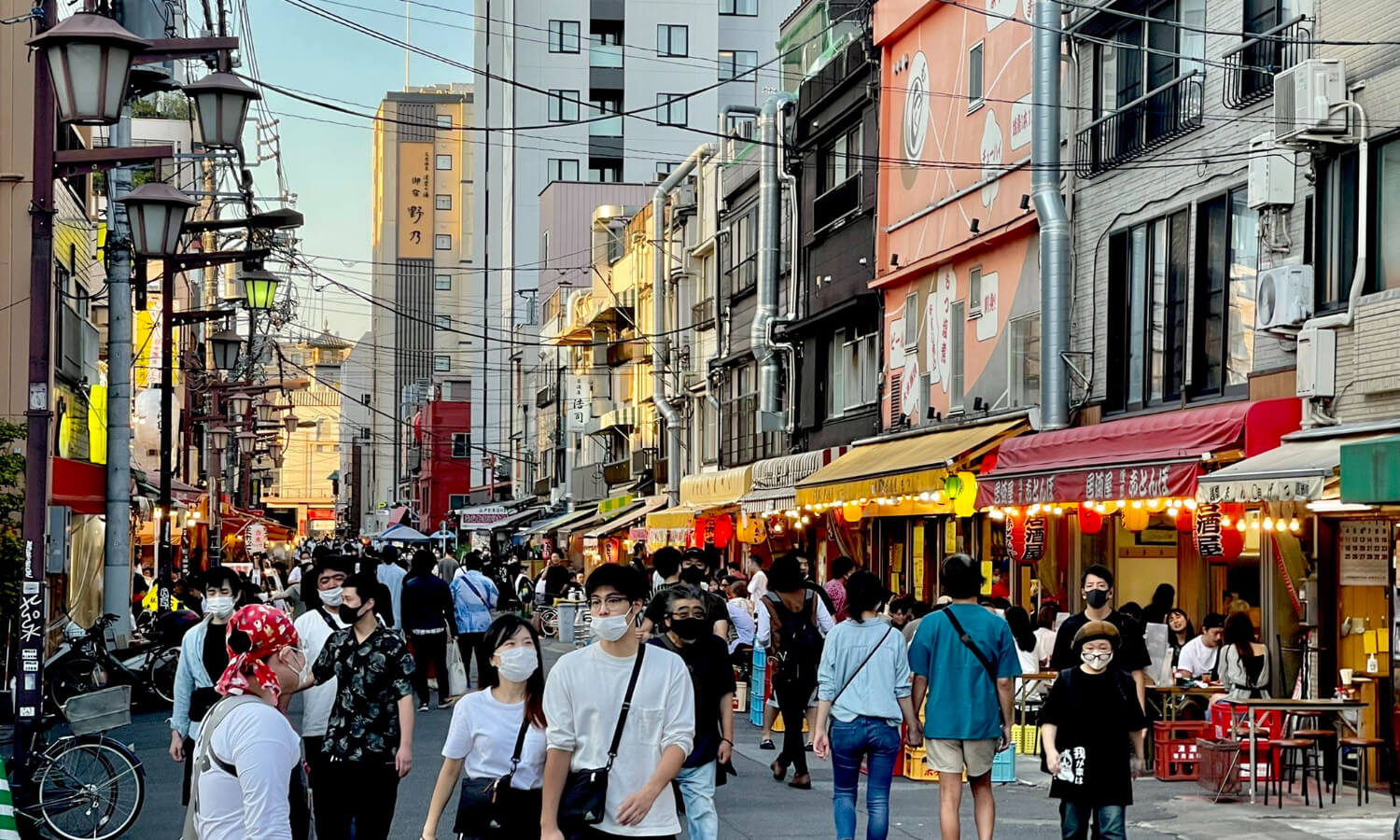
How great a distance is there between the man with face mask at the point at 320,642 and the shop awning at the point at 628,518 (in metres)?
37.1

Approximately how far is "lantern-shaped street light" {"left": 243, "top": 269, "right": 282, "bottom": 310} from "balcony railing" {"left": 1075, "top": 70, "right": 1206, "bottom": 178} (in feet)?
35.7

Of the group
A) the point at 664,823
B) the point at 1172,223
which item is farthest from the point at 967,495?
the point at 664,823

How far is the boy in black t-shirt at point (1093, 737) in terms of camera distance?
9.93 metres

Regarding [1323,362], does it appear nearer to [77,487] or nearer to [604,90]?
[77,487]

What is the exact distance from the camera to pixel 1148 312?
823 inches

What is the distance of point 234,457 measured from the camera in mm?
58562

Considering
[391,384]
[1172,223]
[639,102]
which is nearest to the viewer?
[1172,223]

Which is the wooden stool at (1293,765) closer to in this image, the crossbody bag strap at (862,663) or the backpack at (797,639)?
the backpack at (797,639)

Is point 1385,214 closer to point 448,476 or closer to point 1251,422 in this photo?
point 1251,422

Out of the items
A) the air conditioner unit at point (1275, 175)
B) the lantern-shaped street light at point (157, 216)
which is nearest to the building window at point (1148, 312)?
the air conditioner unit at point (1275, 175)

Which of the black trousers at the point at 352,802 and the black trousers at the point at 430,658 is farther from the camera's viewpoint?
the black trousers at the point at 430,658

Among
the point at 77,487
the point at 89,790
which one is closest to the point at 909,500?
the point at 77,487

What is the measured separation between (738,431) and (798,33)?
9803mm

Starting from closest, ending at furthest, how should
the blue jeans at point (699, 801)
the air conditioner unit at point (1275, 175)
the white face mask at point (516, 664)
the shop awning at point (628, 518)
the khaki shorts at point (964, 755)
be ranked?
the white face mask at point (516, 664) → the blue jeans at point (699, 801) → the khaki shorts at point (964, 755) → the air conditioner unit at point (1275, 175) → the shop awning at point (628, 518)
